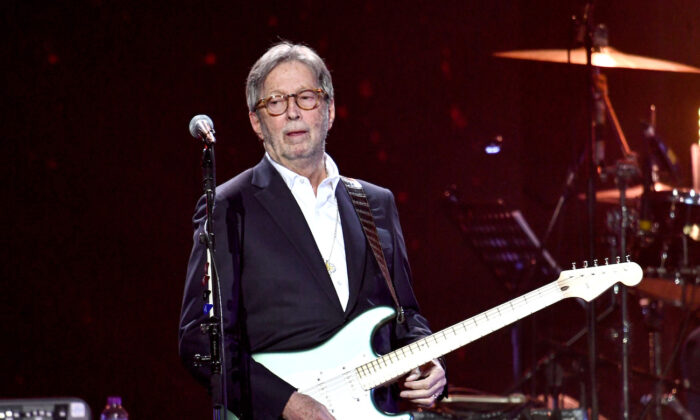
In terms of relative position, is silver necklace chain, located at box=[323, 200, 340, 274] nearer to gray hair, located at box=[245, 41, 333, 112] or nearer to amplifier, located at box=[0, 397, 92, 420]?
gray hair, located at box=[245, 41, 333, 112]

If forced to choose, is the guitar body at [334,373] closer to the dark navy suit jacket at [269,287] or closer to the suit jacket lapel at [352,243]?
the dark navy suit jacket at [269,287]

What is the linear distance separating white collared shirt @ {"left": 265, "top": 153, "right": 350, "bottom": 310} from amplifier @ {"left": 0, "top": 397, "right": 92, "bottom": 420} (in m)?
1.02

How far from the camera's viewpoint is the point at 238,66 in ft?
18.9

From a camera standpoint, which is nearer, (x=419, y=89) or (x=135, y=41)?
(x=135, y=41)

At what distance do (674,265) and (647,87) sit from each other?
2.37 meters

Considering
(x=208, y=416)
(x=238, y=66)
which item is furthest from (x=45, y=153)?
(x=208, y=416)

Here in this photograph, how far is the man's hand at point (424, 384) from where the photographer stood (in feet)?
9.97

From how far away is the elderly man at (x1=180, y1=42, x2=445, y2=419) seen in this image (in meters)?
2.93

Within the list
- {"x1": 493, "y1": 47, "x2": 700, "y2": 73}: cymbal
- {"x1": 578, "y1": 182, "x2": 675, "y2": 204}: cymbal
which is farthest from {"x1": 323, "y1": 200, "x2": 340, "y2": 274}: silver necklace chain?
{"x1": 578, "y1": 182, "x2": 675, "y2": 204}: cymbal

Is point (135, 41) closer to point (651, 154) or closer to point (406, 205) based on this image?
point (406, 205)

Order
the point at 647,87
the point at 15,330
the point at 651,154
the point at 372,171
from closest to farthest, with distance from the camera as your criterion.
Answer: the point at 15,330 < the point at 651,154 < the point at 372,171 < the point at 647,87

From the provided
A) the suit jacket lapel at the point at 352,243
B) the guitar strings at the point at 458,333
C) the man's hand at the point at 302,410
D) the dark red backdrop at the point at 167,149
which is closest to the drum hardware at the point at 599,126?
the dark red backdrop at the point at 167,149

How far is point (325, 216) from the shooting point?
3.31m

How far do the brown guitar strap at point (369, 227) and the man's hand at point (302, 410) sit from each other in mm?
479
